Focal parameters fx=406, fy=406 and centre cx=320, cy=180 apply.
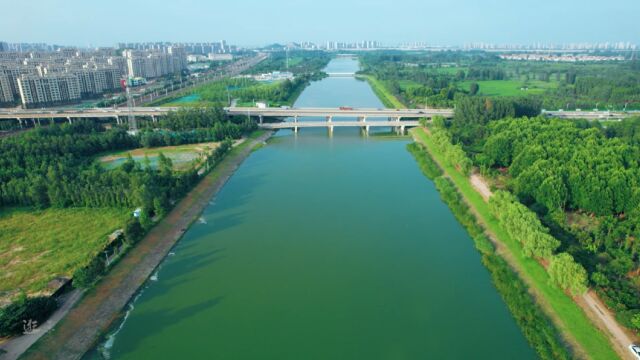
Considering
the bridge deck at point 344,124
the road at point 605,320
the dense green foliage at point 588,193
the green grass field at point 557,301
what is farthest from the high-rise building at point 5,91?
the road at point 605,320

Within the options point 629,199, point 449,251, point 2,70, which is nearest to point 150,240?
point 449,251

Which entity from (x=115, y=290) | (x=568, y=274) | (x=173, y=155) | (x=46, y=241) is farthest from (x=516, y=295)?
(x=173, y=155)

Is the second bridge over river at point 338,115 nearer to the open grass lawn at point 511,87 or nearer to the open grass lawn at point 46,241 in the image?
the open grass lawn at point 46,241

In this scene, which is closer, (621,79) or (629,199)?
(629,199)

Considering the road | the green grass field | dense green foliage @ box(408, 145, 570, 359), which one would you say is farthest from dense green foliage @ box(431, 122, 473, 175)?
the road

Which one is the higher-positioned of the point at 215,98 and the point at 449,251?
the point at 215,98

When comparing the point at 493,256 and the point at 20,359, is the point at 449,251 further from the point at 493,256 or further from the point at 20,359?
the point at 20,359
